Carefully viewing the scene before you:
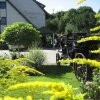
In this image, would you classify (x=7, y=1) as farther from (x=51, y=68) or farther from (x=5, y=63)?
(x=5, y=63)

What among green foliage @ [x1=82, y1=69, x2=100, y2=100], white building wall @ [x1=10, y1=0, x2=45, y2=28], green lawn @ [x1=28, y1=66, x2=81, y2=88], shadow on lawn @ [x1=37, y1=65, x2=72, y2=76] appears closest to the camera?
green foliage @ [x1=82, y1=69, x2=100, y2=100]

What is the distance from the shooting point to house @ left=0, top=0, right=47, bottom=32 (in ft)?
173

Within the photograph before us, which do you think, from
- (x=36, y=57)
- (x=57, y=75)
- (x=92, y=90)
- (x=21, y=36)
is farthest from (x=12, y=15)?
(x=92, y=90)

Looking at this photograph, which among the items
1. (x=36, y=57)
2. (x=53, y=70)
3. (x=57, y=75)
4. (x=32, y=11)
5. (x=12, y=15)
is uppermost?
(x=32, y=11)

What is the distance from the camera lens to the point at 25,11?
55.1 m

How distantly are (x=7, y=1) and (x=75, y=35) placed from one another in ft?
110

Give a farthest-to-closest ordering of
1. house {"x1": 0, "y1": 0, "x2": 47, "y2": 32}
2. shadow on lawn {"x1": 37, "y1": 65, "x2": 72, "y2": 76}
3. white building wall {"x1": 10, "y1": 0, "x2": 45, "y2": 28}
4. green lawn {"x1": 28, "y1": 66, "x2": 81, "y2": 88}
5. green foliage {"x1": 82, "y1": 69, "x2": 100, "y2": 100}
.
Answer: white building wall {"x1": 10, "y1": 0, "x2": 45, "y2": 28}
house {"x1": 0, "y1": 0, "x2": 47, "y2": 32}
shadow on lawn {"x1": 37, "y1": 65, "x2": 72, "y2": 76}
green lawn {"x1": 28, "y1": 66, "x2": 81, "y2": 88}
green foliage {"x1": 82, "y1": 69, "x2": 100, "y2": 100}

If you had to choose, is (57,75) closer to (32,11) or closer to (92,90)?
(92,90)

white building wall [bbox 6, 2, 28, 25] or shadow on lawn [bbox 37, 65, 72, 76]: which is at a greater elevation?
white building wall [bbox 6, 2, 28, 25]

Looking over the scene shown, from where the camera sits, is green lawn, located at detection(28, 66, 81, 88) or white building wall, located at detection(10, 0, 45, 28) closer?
green lawn, located at detection(28, 66, 81, 88)

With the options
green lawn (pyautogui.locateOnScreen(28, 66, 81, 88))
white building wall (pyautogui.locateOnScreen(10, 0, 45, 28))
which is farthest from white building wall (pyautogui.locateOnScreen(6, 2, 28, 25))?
green lawn (pyautogui.locateOnScreen(28, 66, 81, 88))

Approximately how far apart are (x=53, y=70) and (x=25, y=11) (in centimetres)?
3487

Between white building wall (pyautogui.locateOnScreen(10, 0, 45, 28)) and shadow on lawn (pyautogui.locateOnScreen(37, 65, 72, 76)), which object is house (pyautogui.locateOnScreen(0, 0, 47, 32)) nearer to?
white building wall (pyautogui.locateOnScreen(10, 0, 45, 28))

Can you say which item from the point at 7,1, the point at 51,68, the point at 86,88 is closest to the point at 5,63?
the point at 86,88
